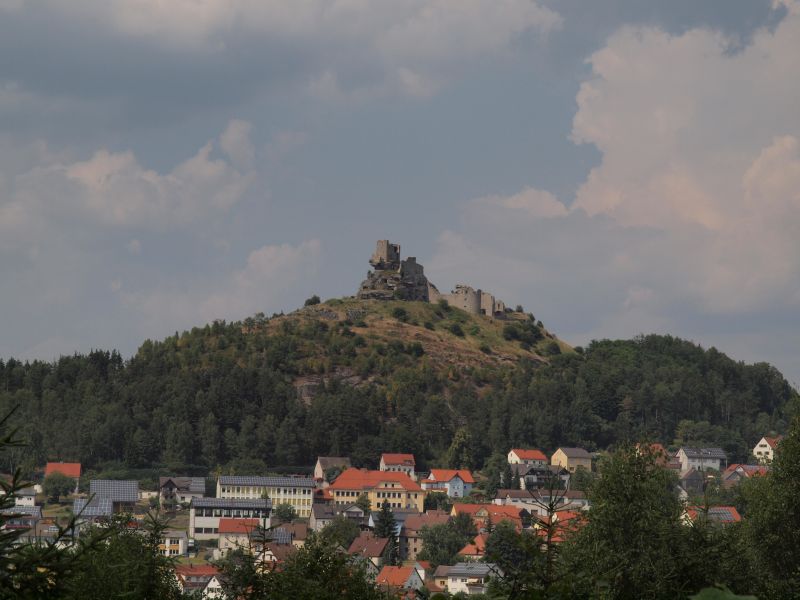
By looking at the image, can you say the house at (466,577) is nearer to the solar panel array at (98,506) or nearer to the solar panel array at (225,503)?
the solar panel array at (225,503)

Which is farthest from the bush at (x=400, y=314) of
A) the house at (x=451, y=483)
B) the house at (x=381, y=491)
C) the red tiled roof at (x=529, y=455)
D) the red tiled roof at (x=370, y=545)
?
the red tiled roof at (x=370, y=545)

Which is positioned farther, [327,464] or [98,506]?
[327,464]

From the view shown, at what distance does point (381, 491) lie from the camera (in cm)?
13638

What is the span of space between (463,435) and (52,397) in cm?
5420

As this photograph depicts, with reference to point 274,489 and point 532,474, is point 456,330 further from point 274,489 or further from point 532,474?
point 274,489

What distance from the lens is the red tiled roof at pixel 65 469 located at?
444 feet

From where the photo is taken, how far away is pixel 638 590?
32469 mm

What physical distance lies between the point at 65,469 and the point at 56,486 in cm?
599

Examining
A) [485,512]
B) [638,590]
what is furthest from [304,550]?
[485,512]

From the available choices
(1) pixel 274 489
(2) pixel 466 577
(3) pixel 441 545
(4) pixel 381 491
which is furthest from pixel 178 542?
(4) pixel 381 491

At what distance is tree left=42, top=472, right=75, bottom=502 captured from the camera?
130m

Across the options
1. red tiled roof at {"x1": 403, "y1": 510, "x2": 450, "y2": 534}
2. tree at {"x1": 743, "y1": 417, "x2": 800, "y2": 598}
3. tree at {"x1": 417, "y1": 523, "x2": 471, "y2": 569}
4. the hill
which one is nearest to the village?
red tiled roof at {"x1": 403, "y1": 510, "x2": 450, "y2": 534}

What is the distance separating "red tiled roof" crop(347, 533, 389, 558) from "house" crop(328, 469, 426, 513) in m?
24.3

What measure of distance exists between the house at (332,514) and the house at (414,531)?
16.4 ft
